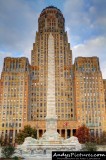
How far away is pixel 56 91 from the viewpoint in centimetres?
14662

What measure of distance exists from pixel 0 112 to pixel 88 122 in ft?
158

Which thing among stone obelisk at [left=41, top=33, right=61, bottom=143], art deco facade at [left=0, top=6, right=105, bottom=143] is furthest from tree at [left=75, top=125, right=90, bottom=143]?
stone obelisk at [left=41, top=33, right=61, bottom=143]

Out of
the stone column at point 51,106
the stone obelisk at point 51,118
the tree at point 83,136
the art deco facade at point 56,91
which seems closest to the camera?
the stone obelisk at point 51,118

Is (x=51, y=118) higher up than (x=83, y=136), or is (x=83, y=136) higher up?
(x=51, y=118)

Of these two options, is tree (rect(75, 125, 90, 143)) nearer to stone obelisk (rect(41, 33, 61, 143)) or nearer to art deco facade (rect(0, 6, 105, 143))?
art deco facade (rect(0, 6, 105, 143))

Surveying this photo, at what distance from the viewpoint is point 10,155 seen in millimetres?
47688

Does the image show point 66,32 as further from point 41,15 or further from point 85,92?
point 85,92

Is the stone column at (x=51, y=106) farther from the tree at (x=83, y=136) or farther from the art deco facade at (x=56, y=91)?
the art deco facade at (x=56, y=91)

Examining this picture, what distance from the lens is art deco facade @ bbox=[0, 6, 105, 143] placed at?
5172 inches

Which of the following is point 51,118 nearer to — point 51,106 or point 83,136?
point 51,106

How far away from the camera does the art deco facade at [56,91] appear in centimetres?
13138

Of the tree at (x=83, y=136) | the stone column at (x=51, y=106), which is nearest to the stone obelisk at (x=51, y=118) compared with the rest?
the stone column at (x=51, y=106)

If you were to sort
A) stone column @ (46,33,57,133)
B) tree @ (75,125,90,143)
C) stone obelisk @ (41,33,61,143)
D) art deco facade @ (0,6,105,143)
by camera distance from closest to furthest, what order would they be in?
stone obelisk @ (41,33,61,143)
stone column @ (46,33,57,133)
tree @ (75,125,90,143)
art deco facade @ (0,6,105,143)

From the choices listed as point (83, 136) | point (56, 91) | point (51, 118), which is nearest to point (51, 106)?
point (51, 118)
